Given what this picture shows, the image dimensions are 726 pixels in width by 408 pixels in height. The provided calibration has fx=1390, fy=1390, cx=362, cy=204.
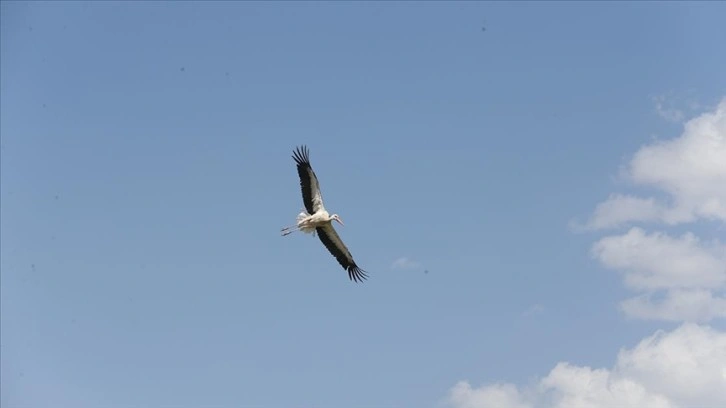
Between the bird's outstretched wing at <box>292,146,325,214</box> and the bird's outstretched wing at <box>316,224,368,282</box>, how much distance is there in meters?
1.33

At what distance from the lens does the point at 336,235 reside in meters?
61.2

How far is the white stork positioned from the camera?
59000mm

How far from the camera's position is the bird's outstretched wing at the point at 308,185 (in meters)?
58.9

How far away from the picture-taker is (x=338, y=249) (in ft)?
203

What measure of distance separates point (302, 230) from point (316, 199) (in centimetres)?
178

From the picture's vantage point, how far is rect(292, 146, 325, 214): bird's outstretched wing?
58906mm

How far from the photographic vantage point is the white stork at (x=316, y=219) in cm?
5900

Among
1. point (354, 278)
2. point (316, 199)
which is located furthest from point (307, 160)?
point (354, 278)

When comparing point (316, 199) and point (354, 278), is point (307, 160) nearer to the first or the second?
point (316, 199)

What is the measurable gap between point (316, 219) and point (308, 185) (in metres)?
1.57

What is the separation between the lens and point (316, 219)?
196 feet

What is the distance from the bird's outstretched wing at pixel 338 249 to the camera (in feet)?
200

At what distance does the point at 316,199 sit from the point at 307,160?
1813 millimetres

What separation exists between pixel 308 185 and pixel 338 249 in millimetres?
4081
